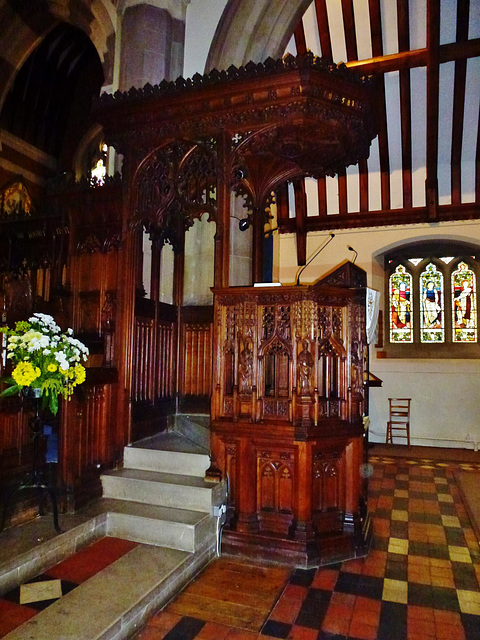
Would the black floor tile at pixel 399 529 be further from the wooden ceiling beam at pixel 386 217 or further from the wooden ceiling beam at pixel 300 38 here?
the wooden ceiling beam at pixel 300 38

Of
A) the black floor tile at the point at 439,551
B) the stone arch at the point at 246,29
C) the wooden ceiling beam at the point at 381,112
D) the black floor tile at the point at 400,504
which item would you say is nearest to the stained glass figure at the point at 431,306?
the wooden ceiling beam at the point at 381,112

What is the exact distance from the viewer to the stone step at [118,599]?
209 cm

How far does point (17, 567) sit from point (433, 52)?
25.0 ft

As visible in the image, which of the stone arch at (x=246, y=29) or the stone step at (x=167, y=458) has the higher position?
the stone arch at (x=246, y=29)

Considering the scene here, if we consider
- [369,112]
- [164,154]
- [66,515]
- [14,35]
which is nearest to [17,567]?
[66,515]

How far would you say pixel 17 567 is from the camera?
8.27 ft

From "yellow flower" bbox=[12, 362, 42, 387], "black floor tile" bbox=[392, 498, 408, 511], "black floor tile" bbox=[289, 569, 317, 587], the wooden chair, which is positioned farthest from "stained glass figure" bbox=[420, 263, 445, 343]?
"yellow flower" bbox=[12, 362, 42, 387]

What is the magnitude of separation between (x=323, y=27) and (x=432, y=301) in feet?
17.2

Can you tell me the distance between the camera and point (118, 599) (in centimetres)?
232

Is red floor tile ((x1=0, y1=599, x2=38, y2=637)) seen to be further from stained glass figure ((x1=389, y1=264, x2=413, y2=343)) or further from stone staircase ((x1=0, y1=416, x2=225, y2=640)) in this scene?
stained glass figure ((x1=389, y1=264, x2=413, y2=343))

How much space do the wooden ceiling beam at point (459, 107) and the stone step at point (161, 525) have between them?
7209 mm

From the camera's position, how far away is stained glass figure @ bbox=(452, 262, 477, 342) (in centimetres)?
891

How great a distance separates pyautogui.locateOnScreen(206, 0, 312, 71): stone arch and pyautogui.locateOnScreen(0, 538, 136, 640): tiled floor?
5.05 metres

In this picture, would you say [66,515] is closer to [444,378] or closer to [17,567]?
[17,567]
